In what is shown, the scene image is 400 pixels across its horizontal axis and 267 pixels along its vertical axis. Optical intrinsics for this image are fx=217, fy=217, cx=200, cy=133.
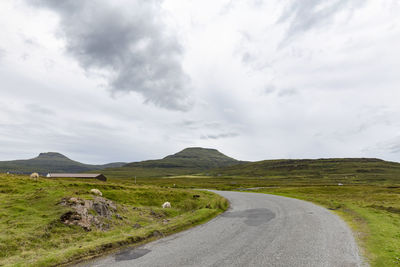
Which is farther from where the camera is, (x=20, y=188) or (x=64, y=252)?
(x=20, y=188)

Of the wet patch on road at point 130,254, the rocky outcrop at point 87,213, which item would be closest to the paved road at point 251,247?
the wet patch on road at point 130,254

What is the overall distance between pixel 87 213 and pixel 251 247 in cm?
1150

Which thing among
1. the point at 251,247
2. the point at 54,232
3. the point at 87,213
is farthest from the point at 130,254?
the point at 87,213

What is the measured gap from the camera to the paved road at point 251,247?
A: 8.76 metres

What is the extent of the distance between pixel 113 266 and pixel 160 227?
5.61 m

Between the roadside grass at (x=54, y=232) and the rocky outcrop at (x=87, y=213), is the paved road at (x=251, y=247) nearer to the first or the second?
the roadside grass at (x=54, y=232)

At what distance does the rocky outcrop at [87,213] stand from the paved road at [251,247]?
Result: 5750mm

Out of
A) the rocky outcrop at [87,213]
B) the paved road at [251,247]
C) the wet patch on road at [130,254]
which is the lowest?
the wet patch on road at [130,254]

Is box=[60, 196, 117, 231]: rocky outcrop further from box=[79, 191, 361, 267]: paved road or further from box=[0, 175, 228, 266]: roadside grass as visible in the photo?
box=[79, 191, 361, 267]: paved road

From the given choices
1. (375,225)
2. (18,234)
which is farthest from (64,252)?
(375,225)

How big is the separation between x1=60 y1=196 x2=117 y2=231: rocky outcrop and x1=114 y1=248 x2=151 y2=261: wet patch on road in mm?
5481

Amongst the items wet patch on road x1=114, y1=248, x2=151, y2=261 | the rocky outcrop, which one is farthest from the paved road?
the rocky outcrop

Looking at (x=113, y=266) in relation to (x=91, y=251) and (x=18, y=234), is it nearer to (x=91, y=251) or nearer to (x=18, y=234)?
(x=91, y=251)

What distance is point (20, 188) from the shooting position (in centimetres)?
2523
